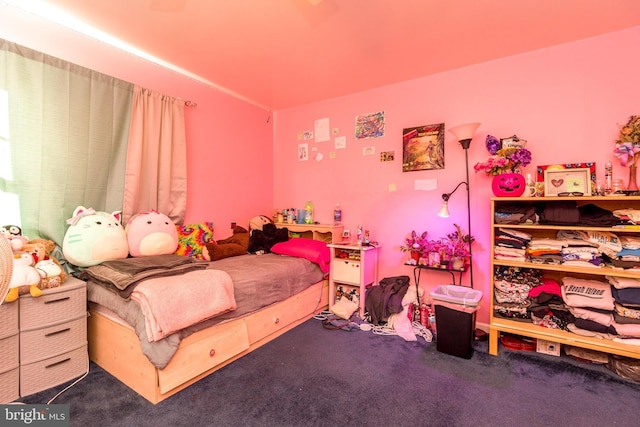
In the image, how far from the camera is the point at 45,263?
1841mm

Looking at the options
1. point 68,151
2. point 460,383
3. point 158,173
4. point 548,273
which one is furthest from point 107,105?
point 548,273

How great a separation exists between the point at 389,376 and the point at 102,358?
1924mm

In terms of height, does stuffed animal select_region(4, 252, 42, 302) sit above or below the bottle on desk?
below

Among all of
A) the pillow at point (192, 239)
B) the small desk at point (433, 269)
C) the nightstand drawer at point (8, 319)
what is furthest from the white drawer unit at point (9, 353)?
the small desk at point (433, 269)

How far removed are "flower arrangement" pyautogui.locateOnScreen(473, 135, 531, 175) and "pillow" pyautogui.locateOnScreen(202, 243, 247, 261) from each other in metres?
2.44

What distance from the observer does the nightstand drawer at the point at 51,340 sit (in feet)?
5.54

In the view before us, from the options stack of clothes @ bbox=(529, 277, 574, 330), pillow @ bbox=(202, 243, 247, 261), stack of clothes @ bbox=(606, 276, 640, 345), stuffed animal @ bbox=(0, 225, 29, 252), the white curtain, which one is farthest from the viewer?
pillow @ bbox=(202, 243, 247, 261)

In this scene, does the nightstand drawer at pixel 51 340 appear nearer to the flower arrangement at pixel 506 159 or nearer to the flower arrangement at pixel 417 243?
the flower arrangement at pixel 417 243

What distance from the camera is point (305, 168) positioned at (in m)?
3.77

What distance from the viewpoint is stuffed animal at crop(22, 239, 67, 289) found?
70.6 inches

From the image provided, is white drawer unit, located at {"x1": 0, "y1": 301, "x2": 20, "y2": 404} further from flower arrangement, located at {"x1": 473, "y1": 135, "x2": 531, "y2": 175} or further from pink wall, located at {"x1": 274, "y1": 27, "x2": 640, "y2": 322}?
flower arrangement, located at {"x1": 473, "y1": 135, "x2": 531, "y2": 175}

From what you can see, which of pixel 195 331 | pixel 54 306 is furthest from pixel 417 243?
pixel 54 306

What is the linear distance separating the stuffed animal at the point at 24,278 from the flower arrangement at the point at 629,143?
3.94 metres

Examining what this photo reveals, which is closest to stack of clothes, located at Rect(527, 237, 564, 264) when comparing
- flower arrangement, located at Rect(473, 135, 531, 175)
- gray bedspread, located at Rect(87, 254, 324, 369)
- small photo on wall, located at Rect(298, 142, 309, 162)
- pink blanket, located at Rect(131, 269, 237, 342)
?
flower arrangement, located at Rect(473, 135, 531, 175)
